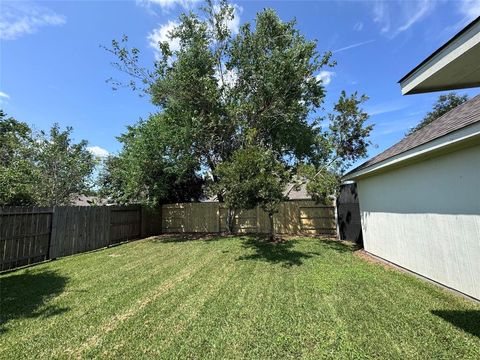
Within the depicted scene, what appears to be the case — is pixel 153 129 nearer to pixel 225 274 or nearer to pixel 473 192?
pixel 225 274

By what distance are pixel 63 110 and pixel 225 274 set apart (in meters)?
11.9

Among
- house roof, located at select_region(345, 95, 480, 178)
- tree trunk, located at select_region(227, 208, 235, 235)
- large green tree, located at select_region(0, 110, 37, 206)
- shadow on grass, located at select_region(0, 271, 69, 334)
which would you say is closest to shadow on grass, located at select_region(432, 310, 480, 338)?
house roof, located at select_region(345, 95, 480, 178)

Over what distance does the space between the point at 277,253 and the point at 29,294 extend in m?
6.50

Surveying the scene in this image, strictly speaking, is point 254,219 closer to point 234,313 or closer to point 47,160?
point 234,313

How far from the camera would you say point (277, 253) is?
859cm

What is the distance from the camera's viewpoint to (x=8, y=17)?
6191 mm

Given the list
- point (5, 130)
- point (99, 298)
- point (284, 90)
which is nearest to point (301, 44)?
point (284, 90)

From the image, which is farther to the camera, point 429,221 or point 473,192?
point 429,221

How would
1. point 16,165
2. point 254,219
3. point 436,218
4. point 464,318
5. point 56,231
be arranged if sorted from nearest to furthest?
point 464,318, point 436,218, point 56,231, point 16,165, point 254,219

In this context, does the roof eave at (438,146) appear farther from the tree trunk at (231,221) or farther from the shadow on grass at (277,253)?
the tree trunk at (231,221)

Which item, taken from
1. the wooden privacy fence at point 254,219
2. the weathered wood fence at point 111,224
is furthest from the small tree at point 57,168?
the wooden privacy fence at point 254,219

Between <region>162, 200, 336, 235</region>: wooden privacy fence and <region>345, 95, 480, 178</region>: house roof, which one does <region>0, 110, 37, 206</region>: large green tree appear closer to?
<region>162, 200, 336, 235</region>: wooden privacy fence

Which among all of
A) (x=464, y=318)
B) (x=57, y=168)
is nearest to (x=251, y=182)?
(x=464, y=318)

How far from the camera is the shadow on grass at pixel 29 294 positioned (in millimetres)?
4242
